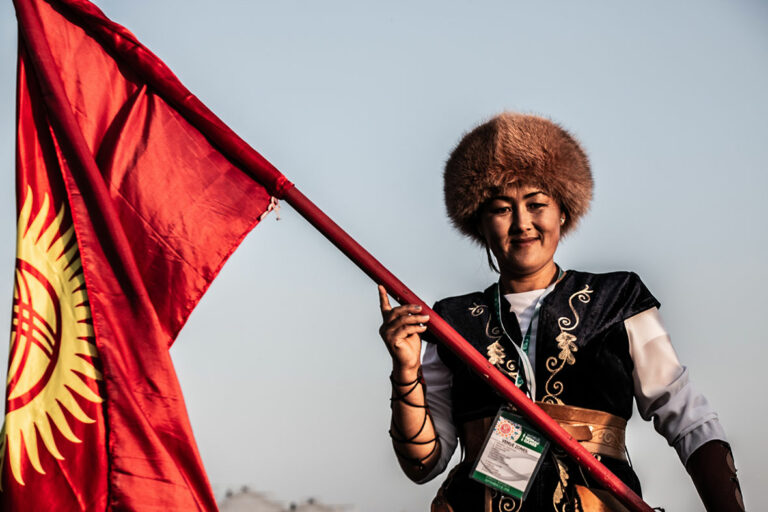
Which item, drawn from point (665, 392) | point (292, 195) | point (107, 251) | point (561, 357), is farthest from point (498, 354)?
point (107, 251)

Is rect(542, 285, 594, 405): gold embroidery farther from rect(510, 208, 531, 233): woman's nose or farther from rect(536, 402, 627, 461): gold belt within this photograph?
rect(510, 208, 531, 233): woman's nose

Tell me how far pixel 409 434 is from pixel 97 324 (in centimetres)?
126

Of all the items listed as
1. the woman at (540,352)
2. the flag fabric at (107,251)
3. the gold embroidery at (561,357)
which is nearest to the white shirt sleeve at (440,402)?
the woman at (540,352)

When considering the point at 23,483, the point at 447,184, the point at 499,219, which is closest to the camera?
the point at 23,483

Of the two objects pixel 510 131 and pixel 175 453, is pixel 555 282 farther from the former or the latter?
pixel 175 453

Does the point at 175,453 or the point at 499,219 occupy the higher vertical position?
the point at 499,219

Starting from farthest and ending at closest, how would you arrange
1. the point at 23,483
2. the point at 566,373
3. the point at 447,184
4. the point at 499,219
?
the point at 447,184
the point at 499,219
the point at 566,373
the point at 23,483

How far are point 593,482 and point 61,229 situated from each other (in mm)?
2230

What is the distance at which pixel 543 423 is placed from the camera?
318 centimetres

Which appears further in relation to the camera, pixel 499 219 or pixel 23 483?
pixel 499 219

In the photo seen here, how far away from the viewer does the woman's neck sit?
3.67 m

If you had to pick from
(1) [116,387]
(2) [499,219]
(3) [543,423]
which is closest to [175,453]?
(1) [116,387]

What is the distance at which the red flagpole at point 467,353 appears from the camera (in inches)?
124

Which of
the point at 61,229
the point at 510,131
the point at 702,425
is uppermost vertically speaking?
the point at 510,131
